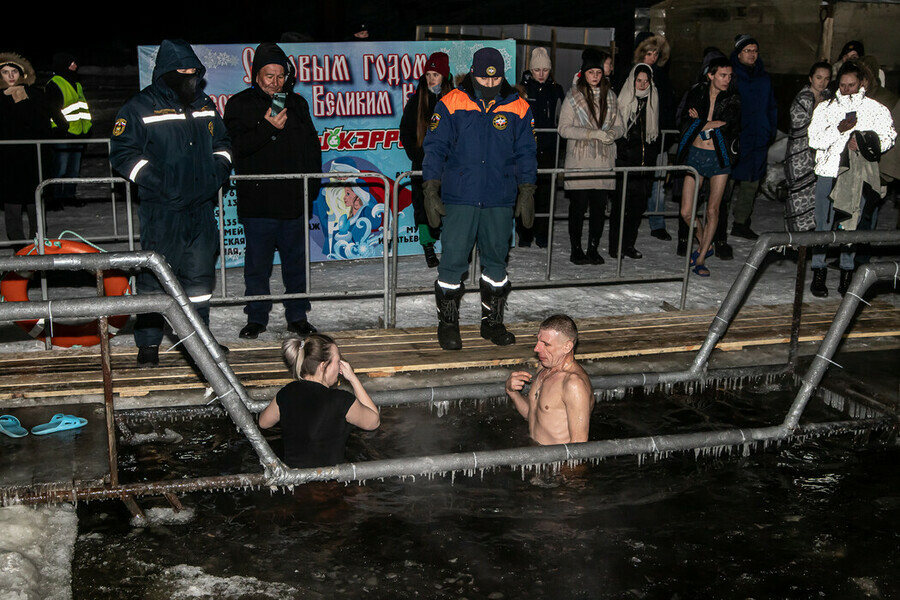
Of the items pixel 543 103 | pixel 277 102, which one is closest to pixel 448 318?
pixel 277 102

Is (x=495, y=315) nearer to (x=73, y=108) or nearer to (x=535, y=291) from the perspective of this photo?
(x=535, y=291)

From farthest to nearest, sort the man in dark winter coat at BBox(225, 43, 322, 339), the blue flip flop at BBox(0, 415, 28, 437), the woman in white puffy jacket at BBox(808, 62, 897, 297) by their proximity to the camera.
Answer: the woman in white puffy jacket at BBox(808, 62, 897, 297), the man in dark winter coat at BBox(225, 43, 322, 339), the blue flip flop at BBox(0, 415, 28, 437)

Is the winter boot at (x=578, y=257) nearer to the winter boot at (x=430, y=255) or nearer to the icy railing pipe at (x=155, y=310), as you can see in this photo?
the winter boot at (x=430, y=255)

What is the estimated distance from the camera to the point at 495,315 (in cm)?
750

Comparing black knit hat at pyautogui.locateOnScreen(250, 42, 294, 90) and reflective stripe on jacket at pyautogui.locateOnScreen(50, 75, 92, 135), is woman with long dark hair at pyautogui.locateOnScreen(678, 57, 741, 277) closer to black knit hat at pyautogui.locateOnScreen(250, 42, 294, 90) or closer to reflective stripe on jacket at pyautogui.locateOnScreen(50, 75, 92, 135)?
black knit hat at pyautogui.locateOnScreen(250, 42, 294, 90)

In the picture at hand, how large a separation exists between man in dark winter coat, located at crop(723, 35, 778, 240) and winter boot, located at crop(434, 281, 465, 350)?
4683 millimetres

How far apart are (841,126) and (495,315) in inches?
147

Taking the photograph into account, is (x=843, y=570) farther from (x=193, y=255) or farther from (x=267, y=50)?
(x=267, y=50)

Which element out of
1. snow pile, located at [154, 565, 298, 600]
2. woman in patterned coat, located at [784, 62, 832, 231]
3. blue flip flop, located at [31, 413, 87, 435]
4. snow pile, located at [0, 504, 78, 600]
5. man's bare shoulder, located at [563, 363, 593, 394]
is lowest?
snow pile, located at [154, 565, 298, 600]

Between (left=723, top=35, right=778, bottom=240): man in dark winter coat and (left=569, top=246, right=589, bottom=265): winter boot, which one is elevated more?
(left=723, top=35, right=778, bottom=240): man in dark winter coat

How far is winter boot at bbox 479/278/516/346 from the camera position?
292 inches

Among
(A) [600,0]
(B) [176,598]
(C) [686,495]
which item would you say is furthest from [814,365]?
(A) [600,0]

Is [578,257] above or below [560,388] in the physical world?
above

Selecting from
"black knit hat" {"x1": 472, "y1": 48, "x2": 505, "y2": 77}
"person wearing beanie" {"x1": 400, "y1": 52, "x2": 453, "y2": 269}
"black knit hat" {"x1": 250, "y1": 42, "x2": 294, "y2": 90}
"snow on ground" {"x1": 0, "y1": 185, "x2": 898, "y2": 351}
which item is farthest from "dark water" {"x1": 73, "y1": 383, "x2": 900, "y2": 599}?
"person wearing beanie" {"x1": 400, "y1": 52, "x2": 453, "y2": 269}
